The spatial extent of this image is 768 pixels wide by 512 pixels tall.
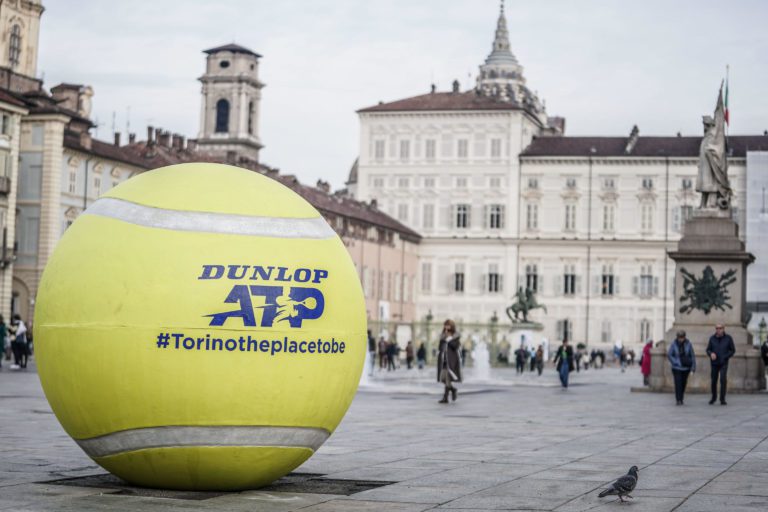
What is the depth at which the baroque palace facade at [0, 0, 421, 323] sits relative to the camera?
66500 mm

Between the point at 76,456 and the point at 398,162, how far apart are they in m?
96.9

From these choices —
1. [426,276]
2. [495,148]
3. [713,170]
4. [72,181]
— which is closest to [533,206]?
[495,148]

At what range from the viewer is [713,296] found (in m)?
31.4

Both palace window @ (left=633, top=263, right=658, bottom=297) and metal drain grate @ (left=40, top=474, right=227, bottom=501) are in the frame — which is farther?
palace window @ (left=633, top=263, right=658, bottom=297)

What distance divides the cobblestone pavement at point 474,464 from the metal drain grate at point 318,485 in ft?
0.06

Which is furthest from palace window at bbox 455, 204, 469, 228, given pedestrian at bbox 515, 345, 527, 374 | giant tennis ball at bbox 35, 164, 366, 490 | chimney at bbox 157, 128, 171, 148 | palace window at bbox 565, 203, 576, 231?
giant tennis ball at bbox 35, 164, 366, 490

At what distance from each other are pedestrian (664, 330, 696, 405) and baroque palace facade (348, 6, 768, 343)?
78.8 m

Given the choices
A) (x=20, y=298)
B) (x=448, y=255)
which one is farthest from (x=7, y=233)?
(x=448, y=255)

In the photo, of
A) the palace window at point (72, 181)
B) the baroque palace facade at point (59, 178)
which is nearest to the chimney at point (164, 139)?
the baroque palace facade at point (59, 178)

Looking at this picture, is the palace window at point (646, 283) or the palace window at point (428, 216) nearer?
the palace window at point (646, 283)

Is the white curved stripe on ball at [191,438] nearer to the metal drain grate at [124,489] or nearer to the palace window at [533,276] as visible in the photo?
the metal drain grate at [124,489]

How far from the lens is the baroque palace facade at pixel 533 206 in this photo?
4136 inches

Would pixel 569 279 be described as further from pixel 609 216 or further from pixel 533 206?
pixel 533 206

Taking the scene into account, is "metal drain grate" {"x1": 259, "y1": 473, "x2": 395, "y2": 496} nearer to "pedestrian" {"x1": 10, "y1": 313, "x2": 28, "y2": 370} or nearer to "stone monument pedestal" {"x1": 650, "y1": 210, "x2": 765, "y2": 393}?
"stone monument pedestal" {"x1": 650, "y1": 210, "x2": 765, "y2": 393}
